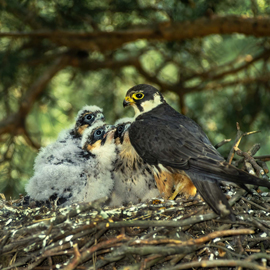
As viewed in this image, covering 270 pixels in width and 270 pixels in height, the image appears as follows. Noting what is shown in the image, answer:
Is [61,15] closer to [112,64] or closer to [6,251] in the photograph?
[112,64]

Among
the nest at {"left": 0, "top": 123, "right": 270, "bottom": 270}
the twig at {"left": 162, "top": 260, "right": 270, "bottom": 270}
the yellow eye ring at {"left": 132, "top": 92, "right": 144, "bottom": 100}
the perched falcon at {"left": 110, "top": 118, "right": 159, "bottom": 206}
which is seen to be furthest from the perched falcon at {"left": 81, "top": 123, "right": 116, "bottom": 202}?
the twig at {"left": 162, "top": 260, "right": 270, "bottom": 270}

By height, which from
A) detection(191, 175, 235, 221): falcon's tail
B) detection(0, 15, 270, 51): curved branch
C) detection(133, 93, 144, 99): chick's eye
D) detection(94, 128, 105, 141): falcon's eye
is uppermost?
detection(0, 15, 270, 51): curved branch

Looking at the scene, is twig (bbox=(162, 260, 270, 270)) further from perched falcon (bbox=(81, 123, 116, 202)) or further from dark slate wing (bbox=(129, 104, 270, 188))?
perched falcon (bbox=(81, 123, 116, 202))

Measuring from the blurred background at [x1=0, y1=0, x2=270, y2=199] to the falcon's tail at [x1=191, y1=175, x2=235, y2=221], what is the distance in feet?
5.16

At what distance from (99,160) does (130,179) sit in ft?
1.12

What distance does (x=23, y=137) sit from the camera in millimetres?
4340

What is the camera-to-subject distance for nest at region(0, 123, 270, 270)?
2154 millimetres

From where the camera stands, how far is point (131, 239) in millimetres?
2262

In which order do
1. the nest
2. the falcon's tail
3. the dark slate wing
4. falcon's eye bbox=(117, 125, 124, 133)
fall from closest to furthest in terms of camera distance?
the nest
the falcon's tail
the dark slate wing
falcon's eye bbox=(117, 125, 124, 133)

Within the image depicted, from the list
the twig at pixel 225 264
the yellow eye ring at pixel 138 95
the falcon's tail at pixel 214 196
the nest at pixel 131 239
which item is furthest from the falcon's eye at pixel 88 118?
the twig at pixel 225 264

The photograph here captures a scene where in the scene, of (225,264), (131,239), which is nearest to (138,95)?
(131,239)

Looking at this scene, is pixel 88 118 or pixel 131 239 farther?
pixel 88 118

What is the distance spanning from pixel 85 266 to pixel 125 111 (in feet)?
8.64

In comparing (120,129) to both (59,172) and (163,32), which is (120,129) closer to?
(59,172)
